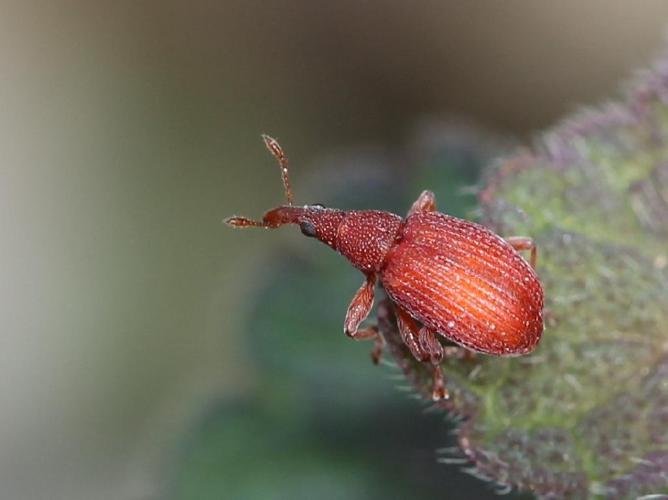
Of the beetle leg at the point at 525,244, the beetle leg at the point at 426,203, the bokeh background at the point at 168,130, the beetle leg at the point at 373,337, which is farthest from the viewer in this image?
the bokeh background at the point at 168,130

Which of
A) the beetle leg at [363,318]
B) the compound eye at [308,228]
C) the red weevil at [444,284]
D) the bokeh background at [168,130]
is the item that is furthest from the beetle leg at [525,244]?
the bokeh background at [168,130]

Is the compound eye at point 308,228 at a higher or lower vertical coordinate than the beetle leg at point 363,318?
higher

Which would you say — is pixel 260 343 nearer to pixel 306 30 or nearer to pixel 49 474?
pixel 49 474

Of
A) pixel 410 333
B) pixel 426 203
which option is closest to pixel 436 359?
pixel 410 333

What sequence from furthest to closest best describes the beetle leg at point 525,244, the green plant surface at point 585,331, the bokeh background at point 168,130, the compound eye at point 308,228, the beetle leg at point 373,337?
the bokeh background at point 168,130
the compound eye at point 308,228
the beetle leg at point 373,337
the beetle leg at point 525,244
the green plant surface at point 585,331

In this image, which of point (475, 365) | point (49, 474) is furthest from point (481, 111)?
point (49, 474)

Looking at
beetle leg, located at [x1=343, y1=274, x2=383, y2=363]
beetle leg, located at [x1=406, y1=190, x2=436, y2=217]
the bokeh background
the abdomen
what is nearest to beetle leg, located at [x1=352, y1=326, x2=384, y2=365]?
beetle leg, located at [x1=343, y1=274, x2=383, y2=363]

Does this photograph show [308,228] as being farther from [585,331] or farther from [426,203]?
[585,331]

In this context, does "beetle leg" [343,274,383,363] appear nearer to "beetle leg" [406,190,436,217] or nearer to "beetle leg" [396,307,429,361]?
"beetle leg" [396,307,429,361]

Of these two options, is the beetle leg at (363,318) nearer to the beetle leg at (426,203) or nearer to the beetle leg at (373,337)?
the beetle leg at (373,337)
